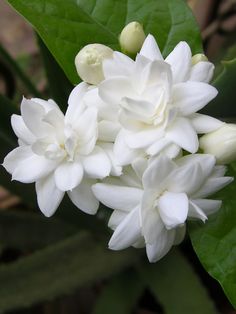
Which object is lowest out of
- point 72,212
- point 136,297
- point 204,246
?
point 136,297

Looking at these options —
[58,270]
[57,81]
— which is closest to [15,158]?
[57,81]

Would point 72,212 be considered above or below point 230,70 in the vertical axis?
below

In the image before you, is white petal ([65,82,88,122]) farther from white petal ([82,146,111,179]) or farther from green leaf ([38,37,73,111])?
green leaf ([38,37,73,111])

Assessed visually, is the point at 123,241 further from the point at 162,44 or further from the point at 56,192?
the point at 162,44

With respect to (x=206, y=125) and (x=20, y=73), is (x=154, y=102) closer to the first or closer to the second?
(x=206, y=125)

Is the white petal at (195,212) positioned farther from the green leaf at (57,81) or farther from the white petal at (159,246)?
the green leaf at (57,81)

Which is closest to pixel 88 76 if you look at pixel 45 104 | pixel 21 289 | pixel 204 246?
pixel 45 104

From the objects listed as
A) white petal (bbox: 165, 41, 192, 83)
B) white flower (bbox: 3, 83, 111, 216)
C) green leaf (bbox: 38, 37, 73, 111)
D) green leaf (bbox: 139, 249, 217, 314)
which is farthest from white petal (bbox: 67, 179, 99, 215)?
green leaf (bbox: 139, 249, 217, 314)

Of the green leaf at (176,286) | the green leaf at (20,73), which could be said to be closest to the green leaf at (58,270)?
the green leaf at (176,286)
